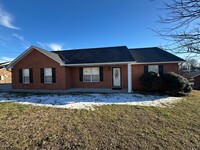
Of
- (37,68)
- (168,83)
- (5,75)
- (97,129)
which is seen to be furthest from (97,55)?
(5,75)

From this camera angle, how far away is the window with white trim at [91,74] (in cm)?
1552

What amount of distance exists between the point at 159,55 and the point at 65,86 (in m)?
10.4

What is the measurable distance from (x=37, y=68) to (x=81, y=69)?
442 cm

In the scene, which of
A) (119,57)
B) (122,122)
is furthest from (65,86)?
(122,122)

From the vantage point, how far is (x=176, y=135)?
5.14 m

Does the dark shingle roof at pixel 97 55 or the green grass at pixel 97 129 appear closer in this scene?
the green grass at pixel 97 129

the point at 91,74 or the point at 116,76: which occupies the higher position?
the point at 91,74

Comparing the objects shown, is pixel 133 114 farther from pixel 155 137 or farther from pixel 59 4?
pixel 59 4

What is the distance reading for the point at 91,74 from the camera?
15656 mm

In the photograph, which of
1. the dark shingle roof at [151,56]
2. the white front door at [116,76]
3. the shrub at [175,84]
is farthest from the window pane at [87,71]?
the shrub at [175,84]

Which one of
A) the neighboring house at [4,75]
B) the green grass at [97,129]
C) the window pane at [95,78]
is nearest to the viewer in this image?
the green grass at [97,129]

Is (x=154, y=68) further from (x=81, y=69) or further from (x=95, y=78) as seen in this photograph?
(x=81, y=69)

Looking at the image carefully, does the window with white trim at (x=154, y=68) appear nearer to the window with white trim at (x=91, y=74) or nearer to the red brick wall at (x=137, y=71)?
the red brick wall at (x=137, y=71)

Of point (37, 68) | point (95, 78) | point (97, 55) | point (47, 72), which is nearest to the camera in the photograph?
point (47, 72)
